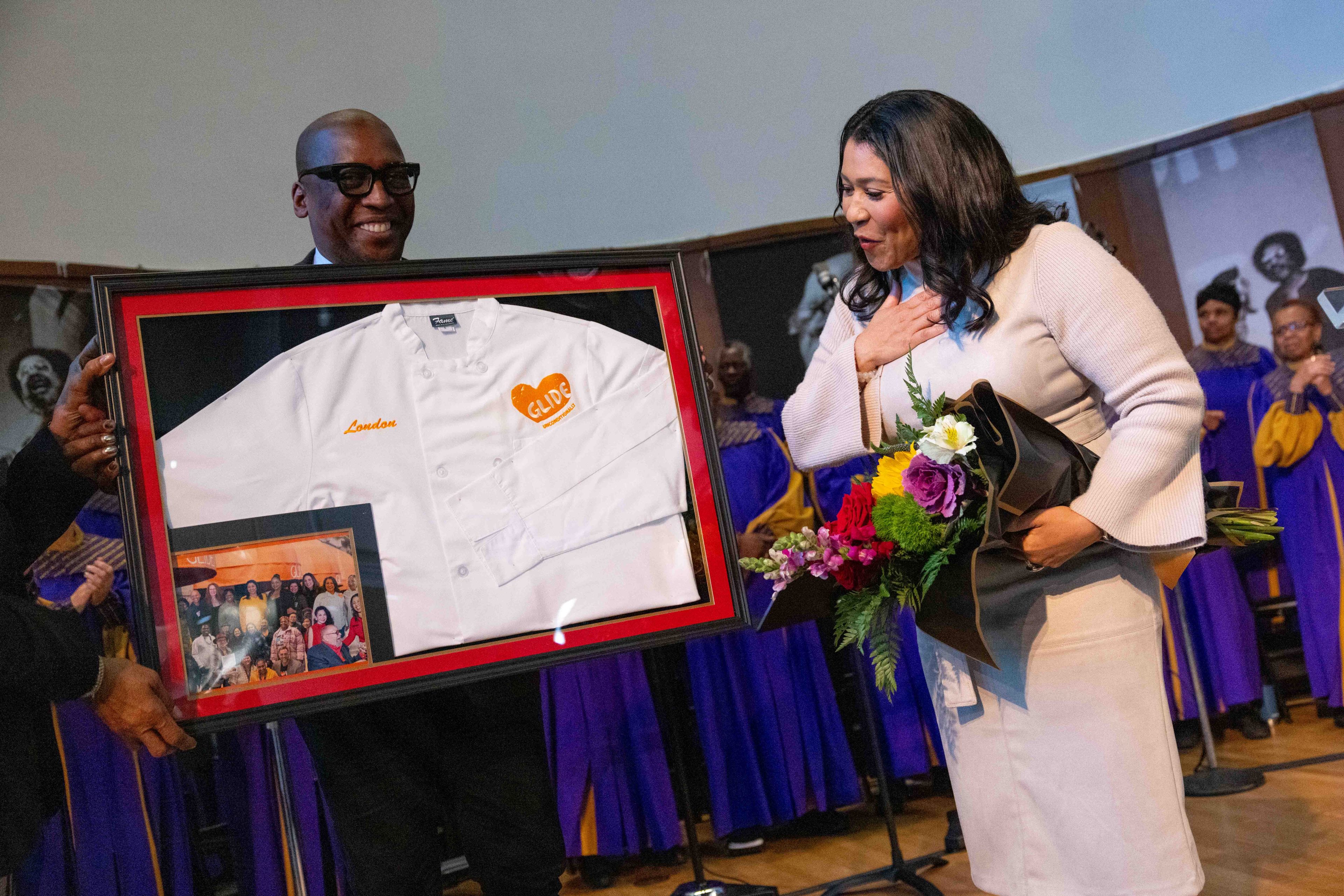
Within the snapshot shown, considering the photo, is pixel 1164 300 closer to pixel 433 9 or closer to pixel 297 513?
pixel 433 9

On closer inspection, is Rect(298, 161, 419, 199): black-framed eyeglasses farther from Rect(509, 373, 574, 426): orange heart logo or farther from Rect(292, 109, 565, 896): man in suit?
Rect(509, 373, 574, 426): orange heart logo

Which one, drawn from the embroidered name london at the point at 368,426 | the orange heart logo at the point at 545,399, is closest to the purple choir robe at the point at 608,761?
the orange heart logo at the point at 545,399

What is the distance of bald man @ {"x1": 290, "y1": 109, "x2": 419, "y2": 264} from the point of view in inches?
81.7

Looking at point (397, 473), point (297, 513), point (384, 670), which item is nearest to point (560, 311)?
point (397, 473)

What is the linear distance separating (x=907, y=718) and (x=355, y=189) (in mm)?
3072

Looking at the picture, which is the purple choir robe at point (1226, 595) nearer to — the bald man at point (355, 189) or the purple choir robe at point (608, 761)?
the purple choir robe at point (608, 761)

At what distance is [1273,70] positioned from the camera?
4684 millimetres

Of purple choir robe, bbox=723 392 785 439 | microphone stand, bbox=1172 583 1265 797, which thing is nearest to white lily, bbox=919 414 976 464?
microphone stand, bbox=1172 583 1265 797

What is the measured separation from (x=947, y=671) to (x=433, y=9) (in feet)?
12.3

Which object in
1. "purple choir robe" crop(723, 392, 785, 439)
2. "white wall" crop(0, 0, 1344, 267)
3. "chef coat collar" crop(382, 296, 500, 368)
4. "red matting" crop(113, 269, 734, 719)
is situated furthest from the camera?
"purple choir robe" crop(723, 392, 785, 439)

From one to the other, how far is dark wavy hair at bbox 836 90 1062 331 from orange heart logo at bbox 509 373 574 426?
73 cm

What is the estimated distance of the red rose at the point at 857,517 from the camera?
167 centimetres

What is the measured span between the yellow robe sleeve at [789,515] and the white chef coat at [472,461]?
211cm

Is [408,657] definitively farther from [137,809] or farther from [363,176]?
[137,809]
